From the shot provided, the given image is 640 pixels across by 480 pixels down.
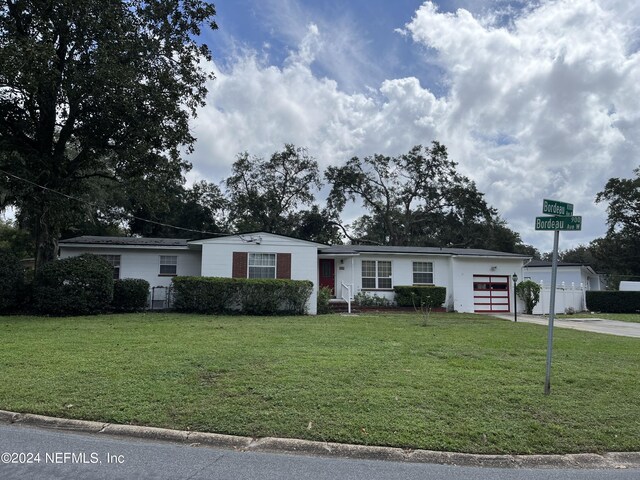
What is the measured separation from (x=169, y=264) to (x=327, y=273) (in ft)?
24.9

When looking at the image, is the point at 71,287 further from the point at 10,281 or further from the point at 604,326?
the point at 604,326

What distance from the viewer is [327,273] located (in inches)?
894

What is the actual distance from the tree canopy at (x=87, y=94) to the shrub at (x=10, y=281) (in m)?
1.75

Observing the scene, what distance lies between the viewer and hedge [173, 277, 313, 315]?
56.9 ft

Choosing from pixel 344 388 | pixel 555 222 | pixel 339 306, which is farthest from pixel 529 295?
pixel 344 388

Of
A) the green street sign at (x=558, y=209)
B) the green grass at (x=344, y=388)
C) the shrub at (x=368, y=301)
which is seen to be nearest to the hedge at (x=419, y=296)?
the shrub at (x=368, y=301)

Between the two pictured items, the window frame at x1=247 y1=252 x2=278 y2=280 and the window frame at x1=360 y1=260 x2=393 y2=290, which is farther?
the window frame at x1=360 y1=260 x2=393 y2=290

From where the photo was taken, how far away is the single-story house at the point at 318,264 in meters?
19.4

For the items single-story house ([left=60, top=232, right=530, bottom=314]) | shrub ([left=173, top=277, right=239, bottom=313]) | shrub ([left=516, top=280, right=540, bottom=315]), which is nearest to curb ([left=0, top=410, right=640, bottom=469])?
shrub ([left=173, top=277, right=239, bottom=313])

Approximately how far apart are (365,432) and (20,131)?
1855 centimetres

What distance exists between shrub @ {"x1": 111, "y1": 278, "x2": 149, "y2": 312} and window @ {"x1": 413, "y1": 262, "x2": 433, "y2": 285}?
13.0m

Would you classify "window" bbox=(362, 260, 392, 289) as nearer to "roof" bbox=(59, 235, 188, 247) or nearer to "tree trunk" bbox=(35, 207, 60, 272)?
"roof" bbox=(59, 235, 188, 247)

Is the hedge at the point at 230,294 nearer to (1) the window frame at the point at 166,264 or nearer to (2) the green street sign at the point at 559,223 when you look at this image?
(1) the window frame at the point at 166,264

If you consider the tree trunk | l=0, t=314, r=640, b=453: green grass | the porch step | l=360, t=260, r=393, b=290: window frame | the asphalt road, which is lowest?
the asphalt road
